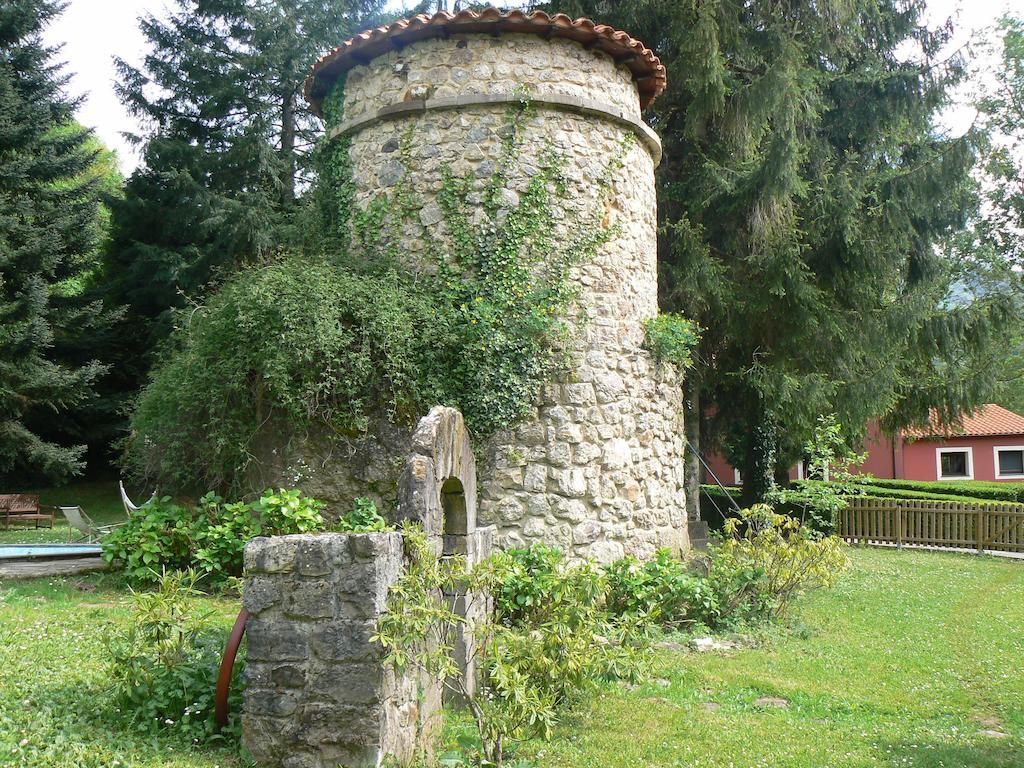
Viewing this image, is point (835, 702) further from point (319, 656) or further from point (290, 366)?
point (290, 366)

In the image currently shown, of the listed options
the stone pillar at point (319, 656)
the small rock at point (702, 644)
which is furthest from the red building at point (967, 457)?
the stone pillar at point (319, 656)

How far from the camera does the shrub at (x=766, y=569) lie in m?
9.14

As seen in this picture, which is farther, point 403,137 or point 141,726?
point 403,137

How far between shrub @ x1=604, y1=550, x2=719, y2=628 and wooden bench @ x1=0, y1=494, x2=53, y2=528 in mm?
14031

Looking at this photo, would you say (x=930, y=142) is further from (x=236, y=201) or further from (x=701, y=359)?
(x=236, y=201)

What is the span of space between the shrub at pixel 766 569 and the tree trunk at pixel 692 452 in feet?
17.6

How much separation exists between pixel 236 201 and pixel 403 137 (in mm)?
11804

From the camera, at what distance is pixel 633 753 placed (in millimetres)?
5281

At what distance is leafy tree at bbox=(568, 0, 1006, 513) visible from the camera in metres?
14.1

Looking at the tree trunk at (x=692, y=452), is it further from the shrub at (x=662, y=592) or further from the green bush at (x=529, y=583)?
the green bush at (x=529, y=583)

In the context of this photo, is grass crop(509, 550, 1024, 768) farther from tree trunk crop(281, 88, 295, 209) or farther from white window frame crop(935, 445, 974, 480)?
white window frame crop(935, 445, 974, 480)

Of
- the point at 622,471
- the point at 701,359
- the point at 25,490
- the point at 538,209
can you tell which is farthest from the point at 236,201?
the point at 622,471

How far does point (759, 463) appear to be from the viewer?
54.2ft

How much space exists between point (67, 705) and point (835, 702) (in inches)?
210
